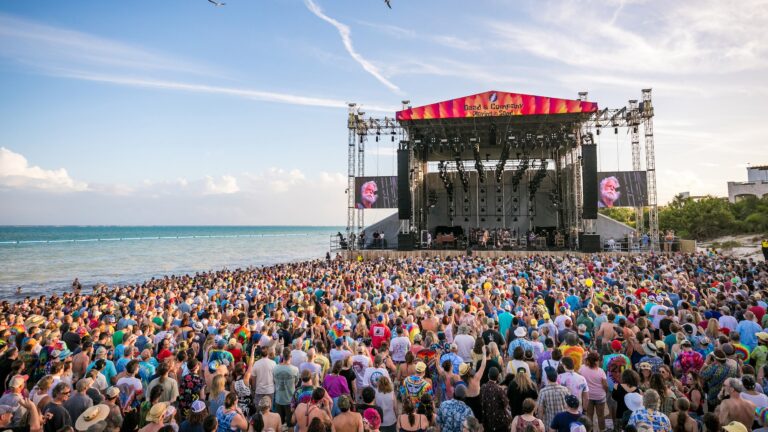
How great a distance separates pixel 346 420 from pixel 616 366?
337cm

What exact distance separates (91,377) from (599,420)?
5.82m

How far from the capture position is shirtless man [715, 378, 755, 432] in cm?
384

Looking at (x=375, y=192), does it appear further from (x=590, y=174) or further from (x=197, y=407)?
(x=197, y=407)

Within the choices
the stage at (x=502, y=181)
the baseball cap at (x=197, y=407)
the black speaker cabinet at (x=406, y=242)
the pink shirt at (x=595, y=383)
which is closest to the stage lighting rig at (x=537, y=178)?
the stage at (x=502, y=181)

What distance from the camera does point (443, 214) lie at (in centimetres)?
3259

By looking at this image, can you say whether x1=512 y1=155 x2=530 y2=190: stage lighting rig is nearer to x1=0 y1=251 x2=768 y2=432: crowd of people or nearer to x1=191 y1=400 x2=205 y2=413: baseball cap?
x1=0 y1=251 x2=768 y2=432: crowd of people

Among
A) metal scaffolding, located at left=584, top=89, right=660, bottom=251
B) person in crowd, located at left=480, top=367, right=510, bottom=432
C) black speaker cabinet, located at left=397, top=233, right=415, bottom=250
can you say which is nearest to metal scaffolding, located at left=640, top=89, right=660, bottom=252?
metal scaffolding, located at left=584, top=89, right=660, bottom=251

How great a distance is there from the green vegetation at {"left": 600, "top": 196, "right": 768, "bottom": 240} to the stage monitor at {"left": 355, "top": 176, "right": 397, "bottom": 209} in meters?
31.1

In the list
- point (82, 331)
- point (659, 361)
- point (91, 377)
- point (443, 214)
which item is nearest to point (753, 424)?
point (659, 361)

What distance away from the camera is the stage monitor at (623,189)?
25531mm

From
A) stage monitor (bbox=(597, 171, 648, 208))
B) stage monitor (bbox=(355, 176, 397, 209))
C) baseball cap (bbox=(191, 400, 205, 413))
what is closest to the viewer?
baseball cap (bbox=(191, 400, 205, 413))

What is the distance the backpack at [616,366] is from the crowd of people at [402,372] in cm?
1

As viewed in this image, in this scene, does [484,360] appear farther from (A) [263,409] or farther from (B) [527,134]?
(B) [527,134]

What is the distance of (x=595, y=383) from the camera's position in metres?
4.80
